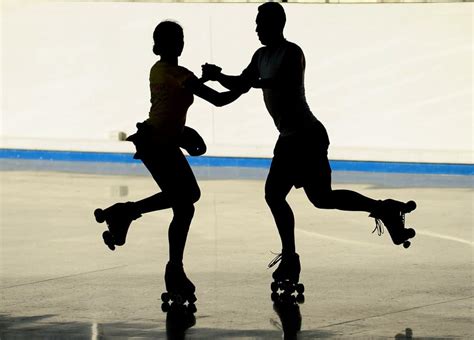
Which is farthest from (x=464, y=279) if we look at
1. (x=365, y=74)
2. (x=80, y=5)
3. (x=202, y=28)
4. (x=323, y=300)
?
(x=80, y=5)

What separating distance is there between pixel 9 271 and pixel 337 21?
398 inches

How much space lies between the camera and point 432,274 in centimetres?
1046

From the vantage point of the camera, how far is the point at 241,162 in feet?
66.9

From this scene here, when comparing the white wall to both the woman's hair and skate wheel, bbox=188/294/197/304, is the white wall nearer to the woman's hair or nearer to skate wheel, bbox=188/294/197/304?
the woman's hair

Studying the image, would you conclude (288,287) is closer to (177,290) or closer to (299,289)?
(299,289)

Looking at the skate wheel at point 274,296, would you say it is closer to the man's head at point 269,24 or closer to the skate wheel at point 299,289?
the skate wheel at point 299,289

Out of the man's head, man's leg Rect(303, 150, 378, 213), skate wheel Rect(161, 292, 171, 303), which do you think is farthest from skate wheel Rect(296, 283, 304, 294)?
the man's head

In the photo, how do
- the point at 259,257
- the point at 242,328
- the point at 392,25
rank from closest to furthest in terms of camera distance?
1. the point at 242,328
2. the point at 259,257
3. the point at 392,25

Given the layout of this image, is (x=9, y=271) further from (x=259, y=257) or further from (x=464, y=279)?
(x=464, y=279)

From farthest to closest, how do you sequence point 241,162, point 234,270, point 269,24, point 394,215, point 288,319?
point 241,162 → point 234,270 → point 394,215 → point 269,24 → point 288,319

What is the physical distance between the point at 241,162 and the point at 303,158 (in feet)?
36.5

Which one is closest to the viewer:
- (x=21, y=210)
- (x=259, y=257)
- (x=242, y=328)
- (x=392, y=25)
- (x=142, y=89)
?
(x=242, y=328)

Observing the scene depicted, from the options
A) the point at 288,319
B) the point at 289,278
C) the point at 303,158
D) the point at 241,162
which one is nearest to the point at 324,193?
the point at 303,158

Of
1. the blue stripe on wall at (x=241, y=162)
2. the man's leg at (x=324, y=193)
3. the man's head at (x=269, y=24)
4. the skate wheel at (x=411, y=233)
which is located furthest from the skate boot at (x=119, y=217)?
the blue stripe on wall at (x=241, y=162)
